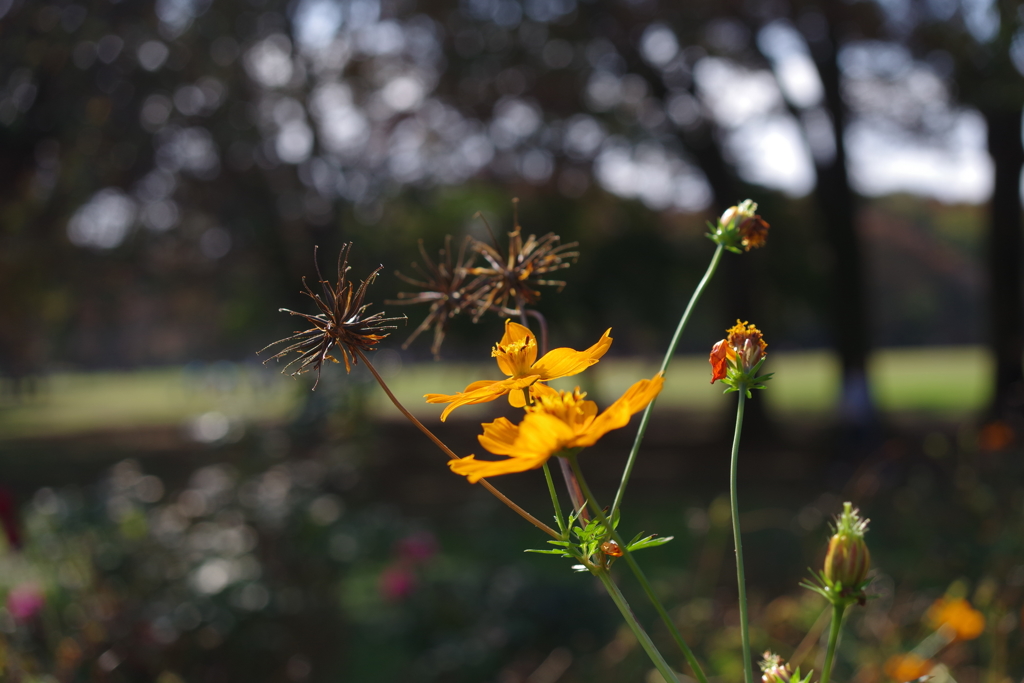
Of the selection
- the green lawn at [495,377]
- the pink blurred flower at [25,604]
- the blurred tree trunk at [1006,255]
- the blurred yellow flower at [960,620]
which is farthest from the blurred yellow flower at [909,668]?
the blurred tree trunk at [1006,255]

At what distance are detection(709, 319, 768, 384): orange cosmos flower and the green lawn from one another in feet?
10.5

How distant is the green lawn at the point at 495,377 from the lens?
7387 millimetres

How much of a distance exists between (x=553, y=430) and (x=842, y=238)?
8.66 metres

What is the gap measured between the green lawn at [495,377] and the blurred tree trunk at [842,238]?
3.53ft

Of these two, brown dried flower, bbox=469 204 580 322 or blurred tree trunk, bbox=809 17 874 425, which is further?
blurred tree trunk, bbox=809 17 874 425

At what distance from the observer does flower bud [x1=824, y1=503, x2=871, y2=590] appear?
573 mm

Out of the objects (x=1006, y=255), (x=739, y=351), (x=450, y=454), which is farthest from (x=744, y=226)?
(x=1006, y=255)

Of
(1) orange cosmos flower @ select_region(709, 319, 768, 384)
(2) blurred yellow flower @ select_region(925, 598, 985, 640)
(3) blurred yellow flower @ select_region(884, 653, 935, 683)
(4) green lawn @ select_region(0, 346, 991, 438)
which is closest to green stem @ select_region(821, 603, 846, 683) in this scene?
(1) orange cosmos flower @ select_region(709, 319, 768, 384)

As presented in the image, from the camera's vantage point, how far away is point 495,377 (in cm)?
858

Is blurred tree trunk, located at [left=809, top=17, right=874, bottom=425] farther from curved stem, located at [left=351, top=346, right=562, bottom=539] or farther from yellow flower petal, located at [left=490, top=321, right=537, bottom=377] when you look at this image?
curved stem, located at [left=351, top=346, right=562, bottom=539]

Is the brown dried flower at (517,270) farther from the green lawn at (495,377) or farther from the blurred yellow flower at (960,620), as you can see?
the green lawn at (495,377)

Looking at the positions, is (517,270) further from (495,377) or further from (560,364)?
(495,377)

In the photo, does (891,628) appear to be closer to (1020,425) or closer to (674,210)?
(1020,425)

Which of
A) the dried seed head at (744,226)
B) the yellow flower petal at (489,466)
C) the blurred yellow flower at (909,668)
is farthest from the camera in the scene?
the blurred yellow flower at (909,668)
